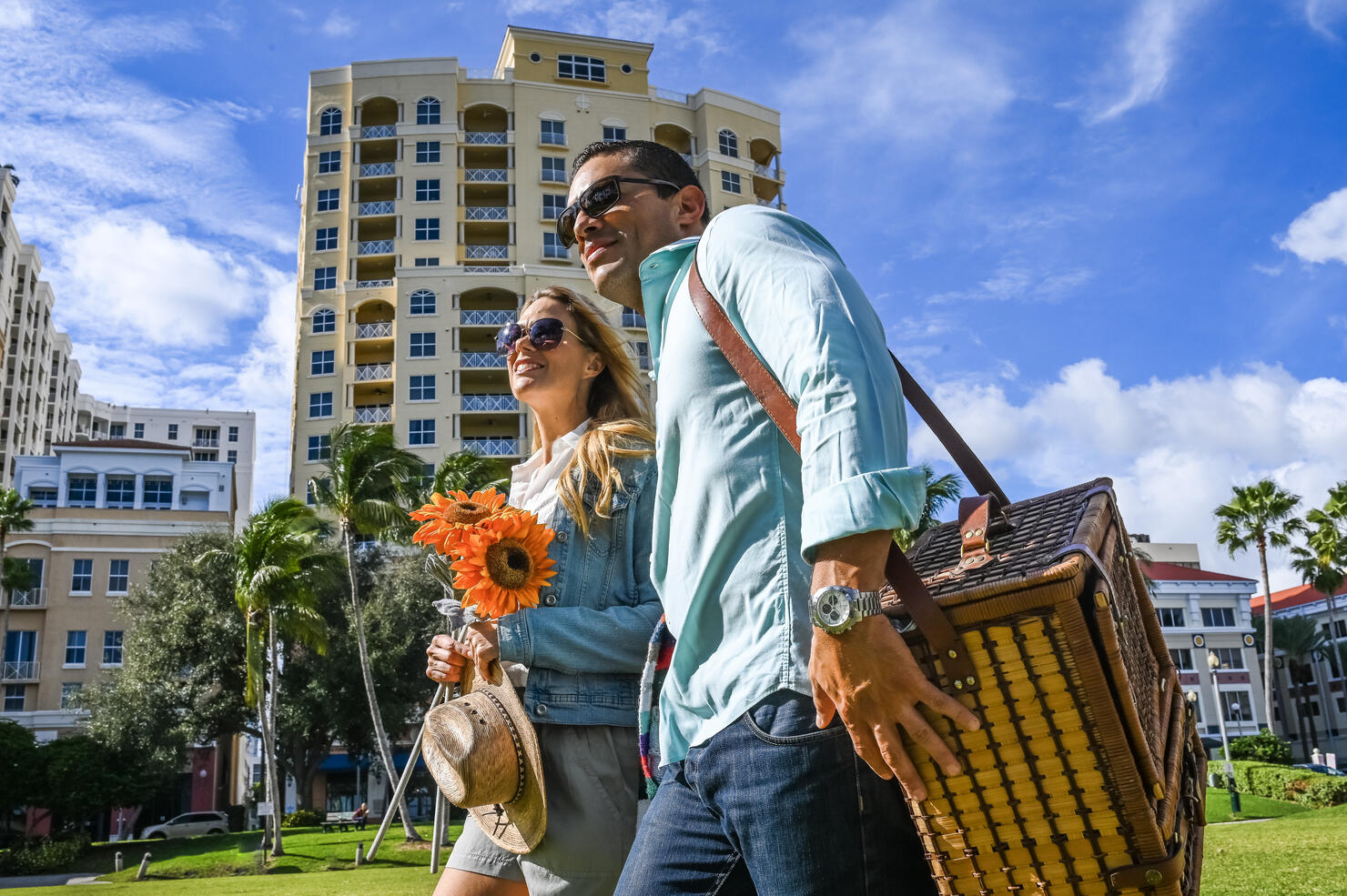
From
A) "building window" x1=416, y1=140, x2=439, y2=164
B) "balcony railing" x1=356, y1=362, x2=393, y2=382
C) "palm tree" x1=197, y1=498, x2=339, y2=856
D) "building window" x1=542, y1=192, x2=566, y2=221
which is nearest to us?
"palm tree" x1=197, y1=498, x2=339, y2=856

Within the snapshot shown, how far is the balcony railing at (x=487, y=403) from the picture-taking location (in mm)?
57375

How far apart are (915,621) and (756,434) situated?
1.80 ft

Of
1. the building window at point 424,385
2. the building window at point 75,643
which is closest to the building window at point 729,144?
the building window at point 424,385

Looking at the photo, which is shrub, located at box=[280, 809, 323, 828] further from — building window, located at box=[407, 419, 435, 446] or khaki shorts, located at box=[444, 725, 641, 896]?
khaki shorts, located at box=[444, 725, 641, 896]

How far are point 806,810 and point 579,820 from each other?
52.6 inches

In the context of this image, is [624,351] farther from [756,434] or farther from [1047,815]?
[1047,815]

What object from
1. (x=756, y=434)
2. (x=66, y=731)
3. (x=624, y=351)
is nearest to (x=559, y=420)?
(x=624, y=351)

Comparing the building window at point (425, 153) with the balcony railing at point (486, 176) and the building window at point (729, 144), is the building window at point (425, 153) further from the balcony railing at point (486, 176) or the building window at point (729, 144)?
the building window at point (729, 144)

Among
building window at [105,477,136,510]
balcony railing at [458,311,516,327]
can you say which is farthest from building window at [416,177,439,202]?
building window at [105,477,136,510]

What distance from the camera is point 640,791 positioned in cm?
317

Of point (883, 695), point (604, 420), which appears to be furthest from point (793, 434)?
point (604, 420)

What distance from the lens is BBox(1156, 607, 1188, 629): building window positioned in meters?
67.4

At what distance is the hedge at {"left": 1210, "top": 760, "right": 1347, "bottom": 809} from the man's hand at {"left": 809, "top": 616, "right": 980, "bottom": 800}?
27985 millimetres

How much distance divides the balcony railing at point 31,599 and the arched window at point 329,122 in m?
28.5
